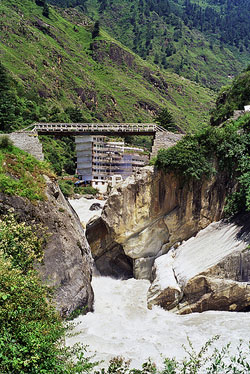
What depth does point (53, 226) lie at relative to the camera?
20.4 meters

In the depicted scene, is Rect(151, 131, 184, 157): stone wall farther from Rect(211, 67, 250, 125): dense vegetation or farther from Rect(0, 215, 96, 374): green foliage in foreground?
Rect(0, 215, 96, 374): green foliage in foreground

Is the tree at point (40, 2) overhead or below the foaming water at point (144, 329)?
overhead

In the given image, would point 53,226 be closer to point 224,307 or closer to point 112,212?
point 112,212

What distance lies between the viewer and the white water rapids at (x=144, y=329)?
15.1 metres

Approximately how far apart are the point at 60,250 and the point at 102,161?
53.1 m

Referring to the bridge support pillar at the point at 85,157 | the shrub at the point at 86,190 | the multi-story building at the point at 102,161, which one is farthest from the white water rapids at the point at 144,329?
the bridge support pillar at the point at 85,157

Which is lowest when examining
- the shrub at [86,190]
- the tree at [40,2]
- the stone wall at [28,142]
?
the shrub at [86,190]

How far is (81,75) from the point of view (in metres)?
130

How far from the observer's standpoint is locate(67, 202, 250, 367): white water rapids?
15.1 m

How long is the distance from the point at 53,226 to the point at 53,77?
4094 inches

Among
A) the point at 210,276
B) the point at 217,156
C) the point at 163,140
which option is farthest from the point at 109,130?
the point at 210,276

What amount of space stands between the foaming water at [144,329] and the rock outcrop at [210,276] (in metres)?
0.58

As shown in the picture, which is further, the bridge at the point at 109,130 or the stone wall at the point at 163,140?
the bridge at the point at 109,130

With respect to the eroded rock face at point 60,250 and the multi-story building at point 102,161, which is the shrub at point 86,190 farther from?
the eroded rock face at point 60,250
